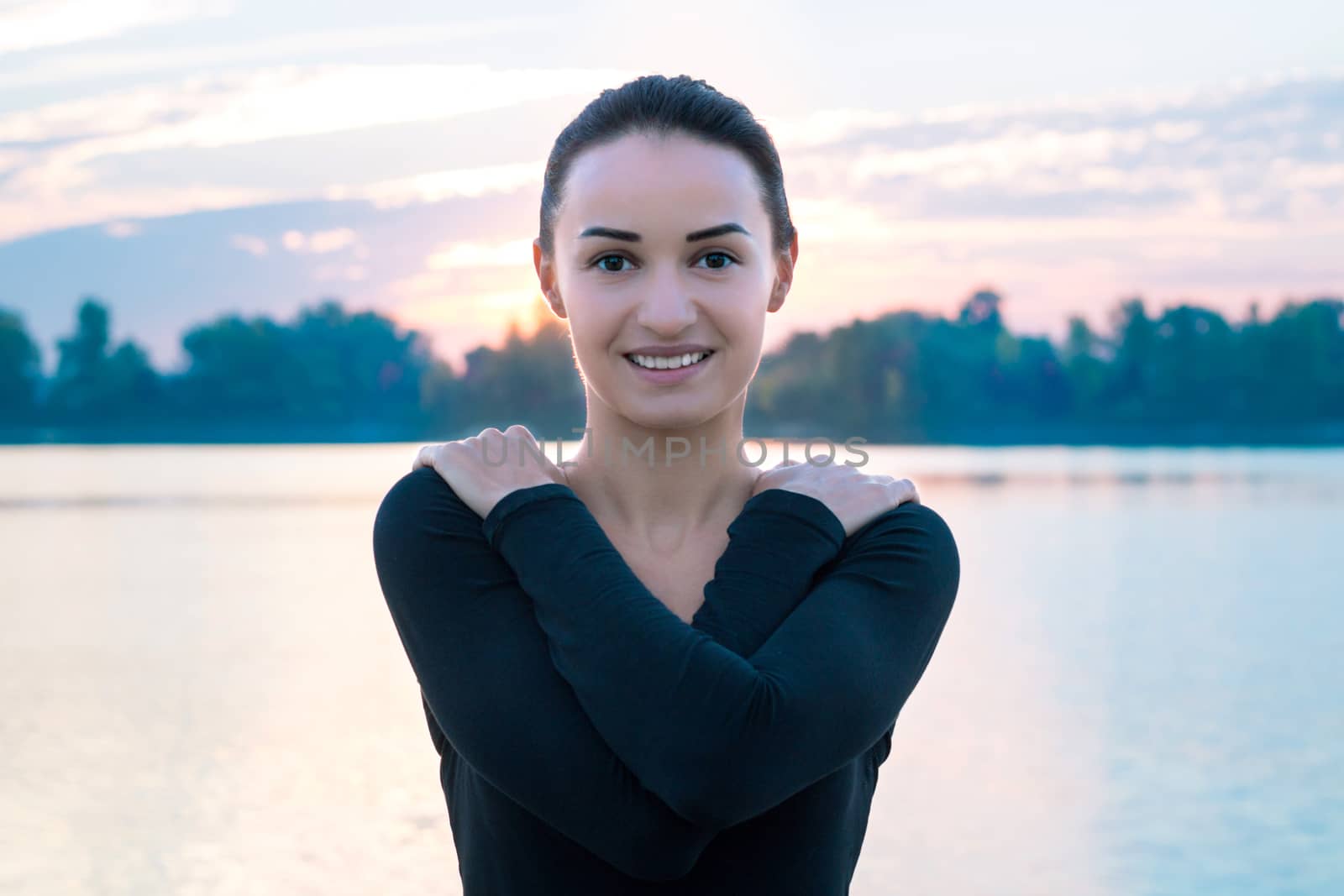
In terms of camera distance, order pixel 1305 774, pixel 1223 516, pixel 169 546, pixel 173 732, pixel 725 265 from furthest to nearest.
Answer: pixel 1223 516 → pixel 169 546 → pixel 173 732 → pixel 1305 774 → pixel 725 265

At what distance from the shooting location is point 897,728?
1274 cm

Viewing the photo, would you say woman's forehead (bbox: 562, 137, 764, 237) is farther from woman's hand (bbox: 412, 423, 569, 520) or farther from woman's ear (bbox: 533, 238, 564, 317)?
woman's hand (bbox: 412, 423, 569, 520)

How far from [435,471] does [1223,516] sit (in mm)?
35936

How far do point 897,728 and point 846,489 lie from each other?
10655mm

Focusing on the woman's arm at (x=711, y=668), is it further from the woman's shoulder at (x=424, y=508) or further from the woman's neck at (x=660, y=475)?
the woman's neck at (x=660, y=475)

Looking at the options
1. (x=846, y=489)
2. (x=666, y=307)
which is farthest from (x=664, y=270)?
(x=846, y=489)

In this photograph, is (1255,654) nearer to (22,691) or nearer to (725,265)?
(22,691)

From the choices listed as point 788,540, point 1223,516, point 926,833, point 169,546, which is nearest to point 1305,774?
point 926,833

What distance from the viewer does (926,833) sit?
31.6 feet

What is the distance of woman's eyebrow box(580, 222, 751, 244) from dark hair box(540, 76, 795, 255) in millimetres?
141

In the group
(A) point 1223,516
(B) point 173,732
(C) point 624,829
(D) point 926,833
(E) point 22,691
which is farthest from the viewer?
(A) point 1223,516

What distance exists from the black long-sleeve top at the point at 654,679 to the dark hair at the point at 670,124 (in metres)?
0.54

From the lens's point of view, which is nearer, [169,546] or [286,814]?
[286,814]

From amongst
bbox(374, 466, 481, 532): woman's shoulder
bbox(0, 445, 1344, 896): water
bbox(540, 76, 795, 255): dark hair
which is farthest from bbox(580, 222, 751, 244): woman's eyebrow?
Result: bbox(0, 445, 1344, 896): water
